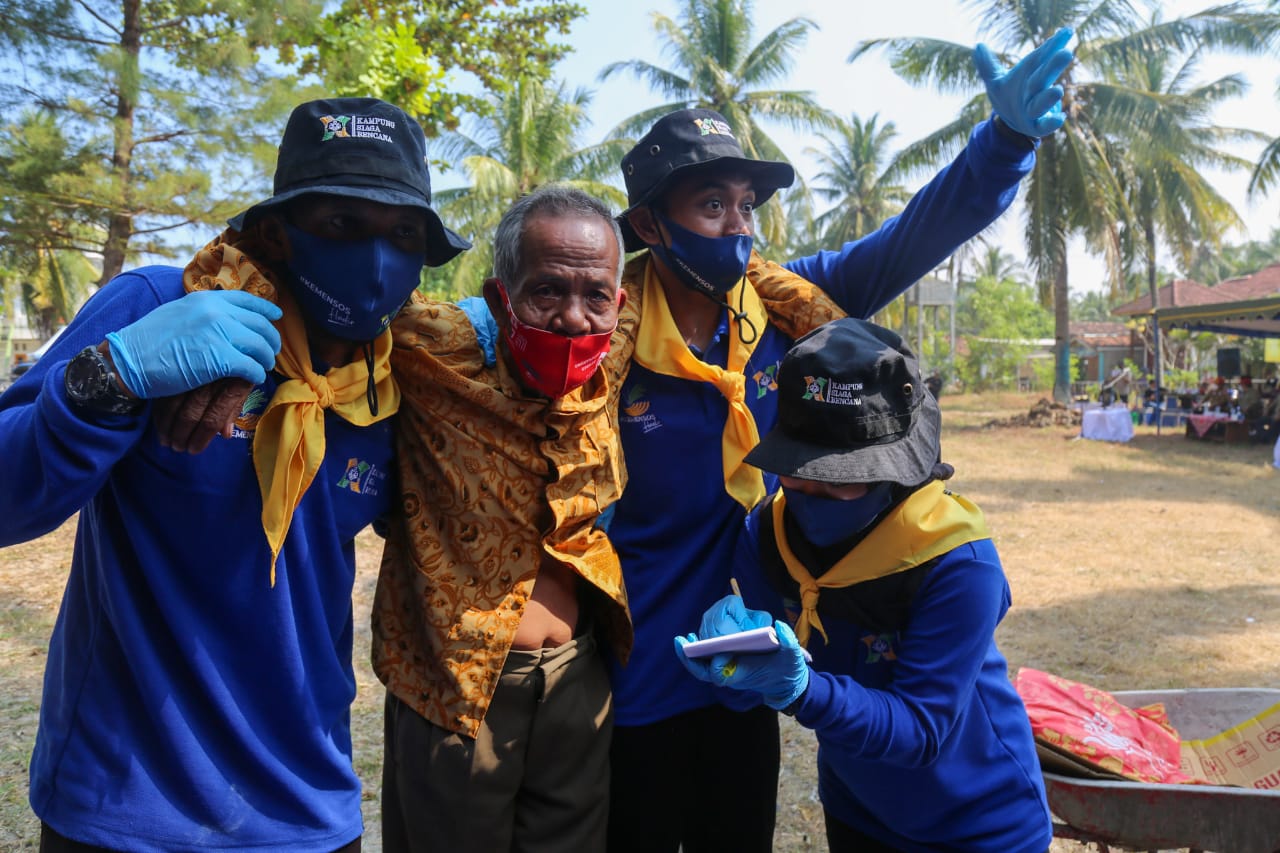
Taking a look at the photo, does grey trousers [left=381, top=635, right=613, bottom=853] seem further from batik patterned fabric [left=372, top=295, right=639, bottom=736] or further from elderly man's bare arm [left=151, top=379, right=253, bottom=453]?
elderly man's bare arm [left=151, top=379, right=253, bottom=453]

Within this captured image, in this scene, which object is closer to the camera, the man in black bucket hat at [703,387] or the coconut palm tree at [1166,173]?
the man in black bucket hat at [703,387]

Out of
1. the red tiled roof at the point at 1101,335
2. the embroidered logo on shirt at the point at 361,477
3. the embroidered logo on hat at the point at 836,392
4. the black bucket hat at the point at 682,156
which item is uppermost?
the red tiled roof at the point at 1101,335

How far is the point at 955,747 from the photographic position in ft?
6.47

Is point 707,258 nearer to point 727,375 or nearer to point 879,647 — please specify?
point 727,375

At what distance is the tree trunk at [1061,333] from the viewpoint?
20.7m

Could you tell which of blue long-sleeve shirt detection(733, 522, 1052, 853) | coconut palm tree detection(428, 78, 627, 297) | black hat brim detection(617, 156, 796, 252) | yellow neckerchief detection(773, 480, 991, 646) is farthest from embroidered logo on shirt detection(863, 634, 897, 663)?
coconut palm tree detection(428, 78, 627, 297)

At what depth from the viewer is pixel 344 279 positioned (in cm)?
181

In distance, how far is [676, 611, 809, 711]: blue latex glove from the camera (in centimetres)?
170

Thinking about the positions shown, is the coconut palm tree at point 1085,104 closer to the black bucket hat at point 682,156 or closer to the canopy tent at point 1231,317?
the canopy tent at point 1231,317

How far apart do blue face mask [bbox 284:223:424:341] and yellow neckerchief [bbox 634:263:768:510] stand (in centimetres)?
71

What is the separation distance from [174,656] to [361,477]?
0.50 metres

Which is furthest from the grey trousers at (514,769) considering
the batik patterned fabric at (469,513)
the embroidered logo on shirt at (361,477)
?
the embroidered logo on shirt at (361,477)

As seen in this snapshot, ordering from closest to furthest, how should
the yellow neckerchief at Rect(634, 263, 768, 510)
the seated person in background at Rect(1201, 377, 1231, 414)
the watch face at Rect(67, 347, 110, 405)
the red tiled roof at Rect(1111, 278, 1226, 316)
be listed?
1. the watch face at Rect(67, 347, 110, 405)
2. the yellow neckerchief at Rect(634, 263, 768, 510)
3. the seated person in background at Rect(1201, 377, 1231, 414)
4. the red tiled roof at Rect(1111, 278, 1226, 316)

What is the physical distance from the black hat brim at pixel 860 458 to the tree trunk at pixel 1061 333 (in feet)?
67.9
